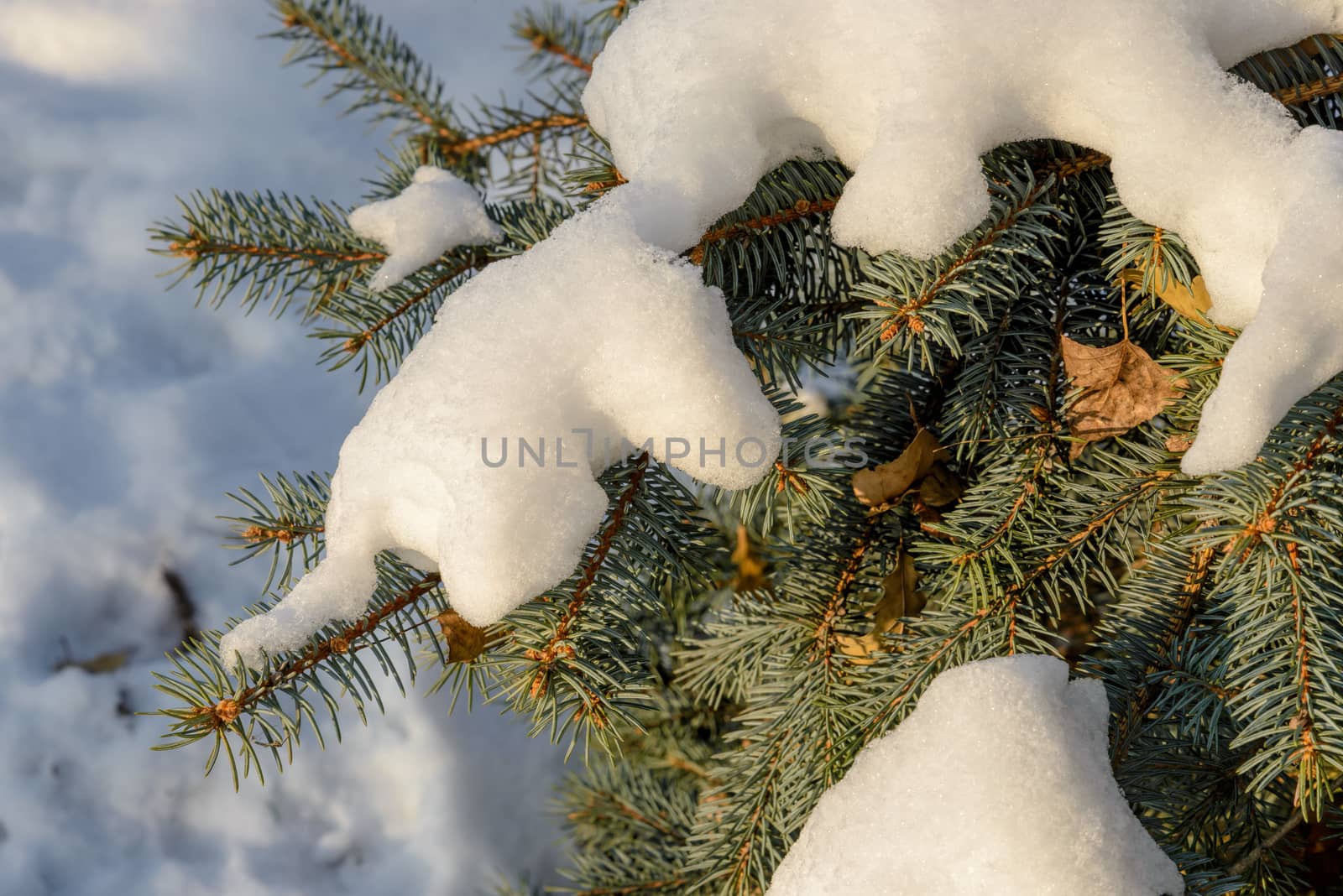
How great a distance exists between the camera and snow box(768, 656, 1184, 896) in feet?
1.65

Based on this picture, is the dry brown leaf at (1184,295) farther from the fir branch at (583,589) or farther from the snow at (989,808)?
the fir branch at (583,589)

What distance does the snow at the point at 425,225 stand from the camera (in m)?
0.83

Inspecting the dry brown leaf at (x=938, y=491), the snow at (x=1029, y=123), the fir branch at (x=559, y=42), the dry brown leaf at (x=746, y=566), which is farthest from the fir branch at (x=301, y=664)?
the fir branch at (x=559, y=42)

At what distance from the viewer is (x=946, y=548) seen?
72 cm

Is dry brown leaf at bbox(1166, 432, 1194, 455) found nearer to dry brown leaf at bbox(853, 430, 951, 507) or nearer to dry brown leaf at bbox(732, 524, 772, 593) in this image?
dry brown leaf at bbox(853, 430, 951, 507)

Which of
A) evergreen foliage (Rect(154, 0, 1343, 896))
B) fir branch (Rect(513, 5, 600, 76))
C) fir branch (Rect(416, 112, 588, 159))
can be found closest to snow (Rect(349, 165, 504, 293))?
evergreen foliage (Rect(154, 0, 1343, 896))

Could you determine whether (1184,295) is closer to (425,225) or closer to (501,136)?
(425,225)

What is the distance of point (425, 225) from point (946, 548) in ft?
1.85

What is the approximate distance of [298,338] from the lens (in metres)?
1.49

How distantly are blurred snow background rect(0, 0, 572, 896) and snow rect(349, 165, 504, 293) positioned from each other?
0.66 m

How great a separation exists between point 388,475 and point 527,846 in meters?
0.98

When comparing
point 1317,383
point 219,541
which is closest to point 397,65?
point 219,541

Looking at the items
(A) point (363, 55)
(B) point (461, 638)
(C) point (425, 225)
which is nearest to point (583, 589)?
(B) point (461, 638)

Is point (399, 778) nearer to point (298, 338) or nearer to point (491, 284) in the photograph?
point (298, 338)
